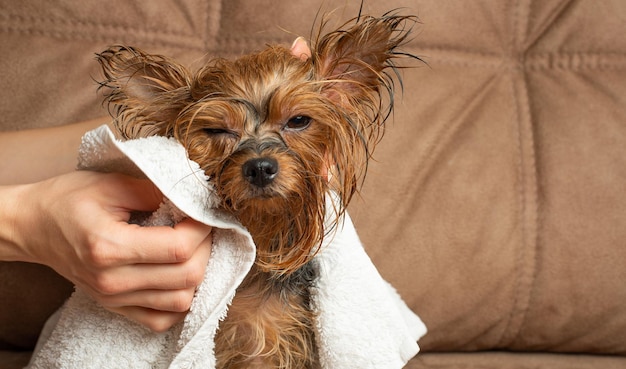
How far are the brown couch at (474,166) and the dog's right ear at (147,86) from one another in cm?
41

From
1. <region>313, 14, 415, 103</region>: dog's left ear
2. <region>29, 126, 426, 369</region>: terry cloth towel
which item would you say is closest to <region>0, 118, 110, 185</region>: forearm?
<region>29, 126, 426, 369</region>: terry cloth towel

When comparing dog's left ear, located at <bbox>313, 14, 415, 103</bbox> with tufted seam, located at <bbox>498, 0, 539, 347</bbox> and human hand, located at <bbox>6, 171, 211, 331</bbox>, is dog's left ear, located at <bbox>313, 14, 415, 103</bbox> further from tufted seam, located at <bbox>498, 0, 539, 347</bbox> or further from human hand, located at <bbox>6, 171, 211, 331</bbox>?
tufted seam, located at <bbox>498, 0, 539, 347</bbox>

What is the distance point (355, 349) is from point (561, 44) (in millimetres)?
926

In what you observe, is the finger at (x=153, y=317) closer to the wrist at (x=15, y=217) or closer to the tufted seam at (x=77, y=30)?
the wrist at (x=15, y=217)

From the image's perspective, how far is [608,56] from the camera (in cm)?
167

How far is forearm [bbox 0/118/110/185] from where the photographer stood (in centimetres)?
143

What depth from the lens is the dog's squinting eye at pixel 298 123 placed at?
1.16m

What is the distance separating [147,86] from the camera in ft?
3.93

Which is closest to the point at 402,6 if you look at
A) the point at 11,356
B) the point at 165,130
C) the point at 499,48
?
the point at 499,48

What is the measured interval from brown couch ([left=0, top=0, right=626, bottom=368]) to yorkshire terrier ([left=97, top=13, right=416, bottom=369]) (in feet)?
1.17

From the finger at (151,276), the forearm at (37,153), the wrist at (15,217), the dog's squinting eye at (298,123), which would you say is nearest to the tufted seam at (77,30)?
the forearm at (37,153)

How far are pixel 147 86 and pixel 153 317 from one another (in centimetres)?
38

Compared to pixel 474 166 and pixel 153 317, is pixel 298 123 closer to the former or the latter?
pixel 153 317

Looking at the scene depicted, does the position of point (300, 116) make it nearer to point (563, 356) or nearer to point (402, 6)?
point (402, 6)
